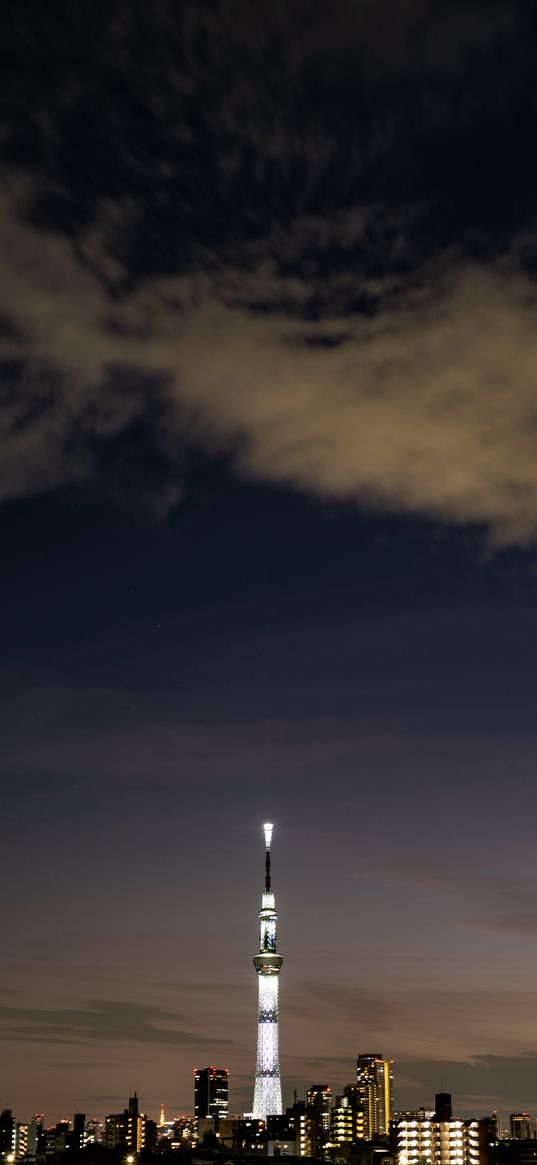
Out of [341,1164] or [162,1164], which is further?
[341,1164]

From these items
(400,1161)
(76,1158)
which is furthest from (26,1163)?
(400,1161)

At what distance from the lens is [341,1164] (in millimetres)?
197625

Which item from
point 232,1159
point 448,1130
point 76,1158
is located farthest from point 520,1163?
point 76,1158

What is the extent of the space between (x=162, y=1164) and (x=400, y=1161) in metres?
39.8

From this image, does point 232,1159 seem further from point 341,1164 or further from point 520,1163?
point 520,1163

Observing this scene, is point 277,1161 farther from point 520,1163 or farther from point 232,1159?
point 520,1163

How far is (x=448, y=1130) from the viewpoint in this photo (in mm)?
195750

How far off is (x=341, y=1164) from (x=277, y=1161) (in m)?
19.4

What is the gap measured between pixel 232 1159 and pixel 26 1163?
106 ft

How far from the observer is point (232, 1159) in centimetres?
18038

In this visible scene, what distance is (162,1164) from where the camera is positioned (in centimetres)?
17238

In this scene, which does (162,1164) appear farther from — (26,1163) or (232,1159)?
(26,1163)

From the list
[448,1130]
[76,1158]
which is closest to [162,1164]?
[76,1158]

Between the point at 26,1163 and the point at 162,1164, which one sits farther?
the point at 26,1163
